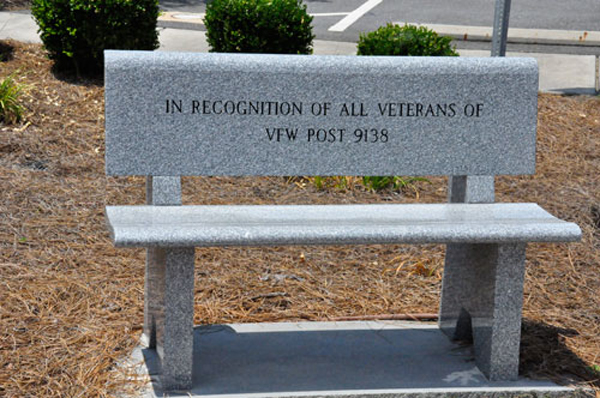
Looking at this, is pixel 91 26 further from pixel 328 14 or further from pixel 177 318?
pixel 328 14

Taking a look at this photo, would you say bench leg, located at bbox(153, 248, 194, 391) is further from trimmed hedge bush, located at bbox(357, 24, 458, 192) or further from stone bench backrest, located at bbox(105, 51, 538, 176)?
trimmed hedge bush, located at bbox(357, 24, 458, 192)

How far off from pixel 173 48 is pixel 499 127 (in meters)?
5.50

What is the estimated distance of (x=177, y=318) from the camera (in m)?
3.40

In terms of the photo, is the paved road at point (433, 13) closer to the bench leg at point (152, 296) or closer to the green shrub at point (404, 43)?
the green shrub at point (404, 43)

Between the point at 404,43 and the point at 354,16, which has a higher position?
the point at 354,16

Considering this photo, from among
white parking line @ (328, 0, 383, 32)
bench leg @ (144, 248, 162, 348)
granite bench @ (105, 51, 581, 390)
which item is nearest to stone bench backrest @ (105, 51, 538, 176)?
granite bench @ (105, 51, 581, 390)

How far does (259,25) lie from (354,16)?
5.13 m

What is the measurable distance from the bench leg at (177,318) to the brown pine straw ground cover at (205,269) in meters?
0.19

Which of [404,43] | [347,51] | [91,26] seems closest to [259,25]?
[404,43]

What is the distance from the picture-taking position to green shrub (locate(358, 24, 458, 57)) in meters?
6.21

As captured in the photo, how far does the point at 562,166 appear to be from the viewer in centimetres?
607

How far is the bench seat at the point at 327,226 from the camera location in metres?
3.24

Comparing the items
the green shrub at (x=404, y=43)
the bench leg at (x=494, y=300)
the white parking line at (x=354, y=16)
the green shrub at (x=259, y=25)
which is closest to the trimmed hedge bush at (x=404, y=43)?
the green shrub at (x=404, y=43)

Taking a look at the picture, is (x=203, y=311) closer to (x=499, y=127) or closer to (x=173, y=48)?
(x=499, y=127)
